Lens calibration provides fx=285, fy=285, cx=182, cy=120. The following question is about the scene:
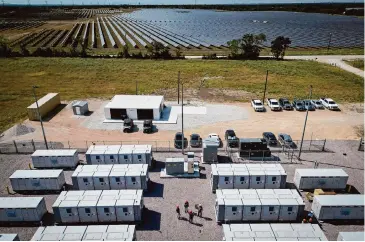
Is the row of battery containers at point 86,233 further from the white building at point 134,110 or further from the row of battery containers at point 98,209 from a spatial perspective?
the white building at point 134,110

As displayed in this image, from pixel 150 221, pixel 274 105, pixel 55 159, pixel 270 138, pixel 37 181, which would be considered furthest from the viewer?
pixel 274 105

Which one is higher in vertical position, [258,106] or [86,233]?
[258,106]

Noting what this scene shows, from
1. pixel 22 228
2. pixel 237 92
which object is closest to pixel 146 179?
pixel 22 228

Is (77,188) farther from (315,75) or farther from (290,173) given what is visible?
(315,75)

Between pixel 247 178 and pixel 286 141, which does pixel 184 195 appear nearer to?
pixel 247 178

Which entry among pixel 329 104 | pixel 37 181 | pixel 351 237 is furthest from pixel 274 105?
pixel 37 181

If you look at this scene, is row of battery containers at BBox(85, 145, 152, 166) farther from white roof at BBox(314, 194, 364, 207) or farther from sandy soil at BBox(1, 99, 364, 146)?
white roof at BBox(314, 194, 364, 207)
